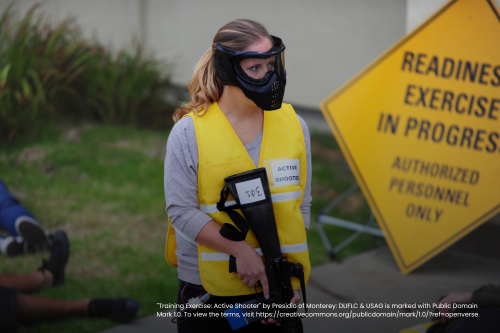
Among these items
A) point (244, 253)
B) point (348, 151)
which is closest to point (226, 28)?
point (244, 253)

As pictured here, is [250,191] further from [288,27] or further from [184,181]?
[288,27]

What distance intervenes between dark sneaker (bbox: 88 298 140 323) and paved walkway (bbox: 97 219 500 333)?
8cm

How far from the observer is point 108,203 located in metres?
5.13

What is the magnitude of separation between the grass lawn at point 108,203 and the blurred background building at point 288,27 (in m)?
1.05

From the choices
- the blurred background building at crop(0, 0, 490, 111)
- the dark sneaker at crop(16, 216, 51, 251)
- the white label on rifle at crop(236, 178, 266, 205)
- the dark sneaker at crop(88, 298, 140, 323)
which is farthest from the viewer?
the blurred background building at crop(0, 0, 490, 111)

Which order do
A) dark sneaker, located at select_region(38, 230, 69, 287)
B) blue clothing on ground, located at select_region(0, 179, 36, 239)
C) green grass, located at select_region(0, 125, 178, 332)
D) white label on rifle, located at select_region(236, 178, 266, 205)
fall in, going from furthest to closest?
blue clothing on ground, located at select_region(0, 179, 36, 239), green grass, located at select_region(0, 125, 178, 332), dark sneaker, located at select_region(38, 230, 69, 287), white label on rifle, located at select_region(236, 178, 266, 205)

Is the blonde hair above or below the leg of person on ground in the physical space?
above

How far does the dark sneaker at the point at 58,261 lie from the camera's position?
3600 millimetres

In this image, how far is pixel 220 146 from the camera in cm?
186

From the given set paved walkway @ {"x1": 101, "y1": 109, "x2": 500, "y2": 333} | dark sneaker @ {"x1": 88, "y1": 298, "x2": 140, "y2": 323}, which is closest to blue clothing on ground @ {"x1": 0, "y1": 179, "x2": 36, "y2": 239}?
→ dark sneaker @ {"x1": 88, "y1": 298, "x2": 140, "y2": 323}

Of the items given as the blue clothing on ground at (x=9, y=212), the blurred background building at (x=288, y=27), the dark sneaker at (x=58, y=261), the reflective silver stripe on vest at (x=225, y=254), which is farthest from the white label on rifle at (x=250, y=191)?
the blurred background building at (x=288, y=27)

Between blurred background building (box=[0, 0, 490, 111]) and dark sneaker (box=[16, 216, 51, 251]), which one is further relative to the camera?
blurred background building (box=[0, 0, 490, 111])

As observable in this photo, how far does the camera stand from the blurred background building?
6.81m

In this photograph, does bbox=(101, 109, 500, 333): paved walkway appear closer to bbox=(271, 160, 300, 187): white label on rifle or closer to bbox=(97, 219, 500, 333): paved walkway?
bbox=(97, 219, 500, 333): paved walkway
